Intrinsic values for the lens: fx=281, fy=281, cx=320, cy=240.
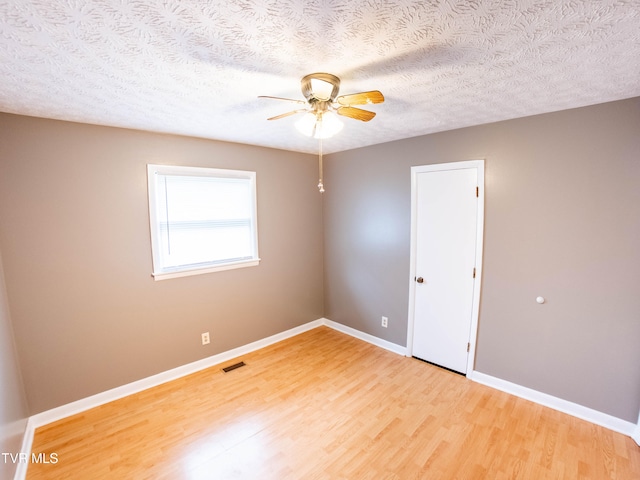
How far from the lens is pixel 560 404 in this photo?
2.33 meters

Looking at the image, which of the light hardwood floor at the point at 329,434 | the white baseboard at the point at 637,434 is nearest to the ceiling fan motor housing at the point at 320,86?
A: the light hardwood floor at the point at 329,434

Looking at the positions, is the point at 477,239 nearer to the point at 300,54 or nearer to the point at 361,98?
the point at 361,98

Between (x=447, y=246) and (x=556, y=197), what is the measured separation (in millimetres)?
947

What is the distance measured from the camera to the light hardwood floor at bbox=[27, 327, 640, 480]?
72.0 inches

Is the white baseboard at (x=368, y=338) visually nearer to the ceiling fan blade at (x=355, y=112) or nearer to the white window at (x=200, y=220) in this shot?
the white window at (x=200, y=220)

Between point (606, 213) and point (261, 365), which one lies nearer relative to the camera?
point (606, 213)

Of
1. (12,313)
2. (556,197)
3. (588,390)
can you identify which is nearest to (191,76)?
(12,313)

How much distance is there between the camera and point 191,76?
154 cm

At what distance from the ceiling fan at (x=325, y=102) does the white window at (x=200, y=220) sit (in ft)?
5.22

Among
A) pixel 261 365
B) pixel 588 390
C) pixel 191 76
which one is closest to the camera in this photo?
pixel 191 76

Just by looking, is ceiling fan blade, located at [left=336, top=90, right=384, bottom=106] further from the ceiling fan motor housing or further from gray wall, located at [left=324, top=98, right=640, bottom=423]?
gray wall, located at [left=324, top=98, right=640, bottom=423]

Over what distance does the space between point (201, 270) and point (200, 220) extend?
1.72 ft

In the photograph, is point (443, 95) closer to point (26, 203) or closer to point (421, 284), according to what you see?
point (421, 284)

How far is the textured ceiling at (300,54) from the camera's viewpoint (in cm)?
104
